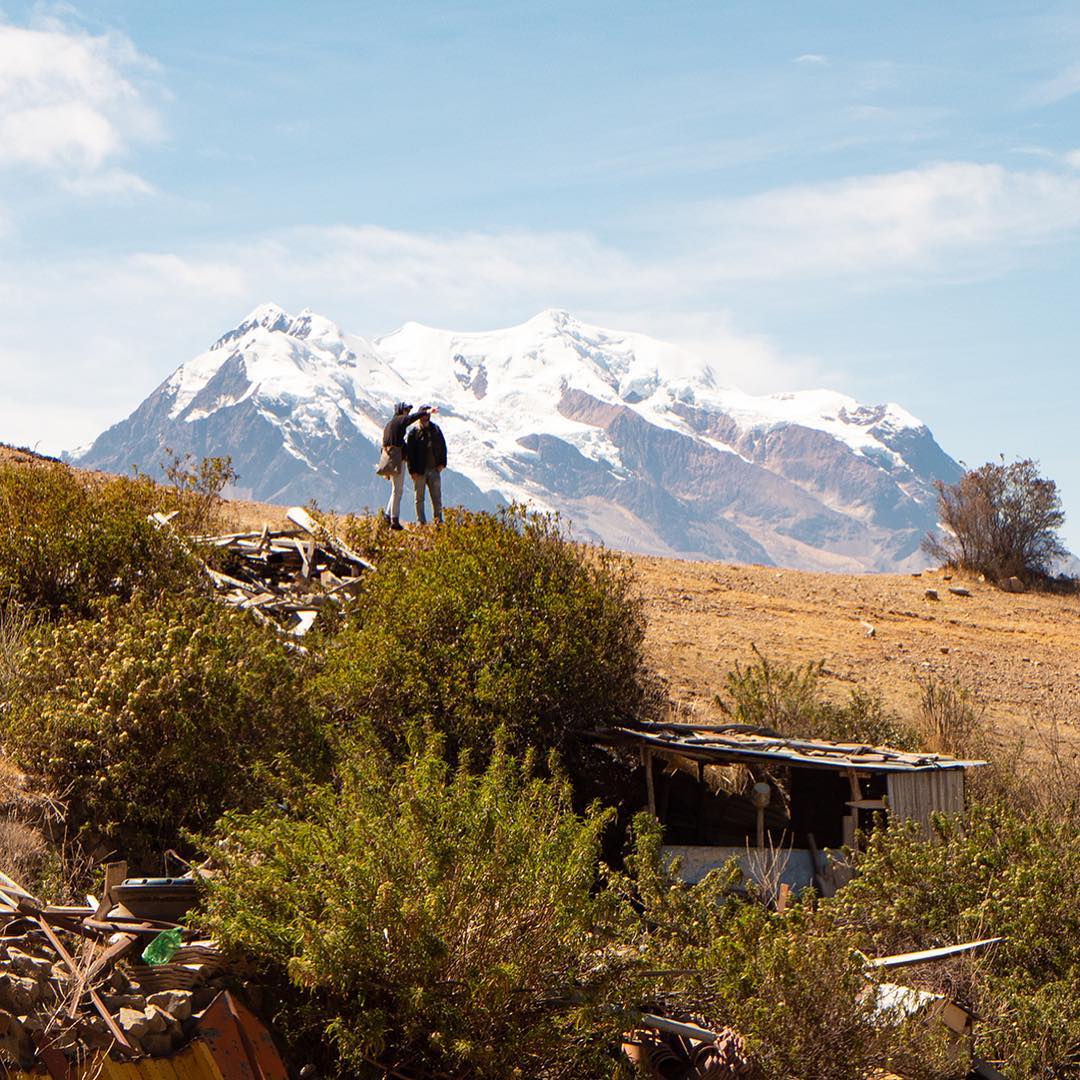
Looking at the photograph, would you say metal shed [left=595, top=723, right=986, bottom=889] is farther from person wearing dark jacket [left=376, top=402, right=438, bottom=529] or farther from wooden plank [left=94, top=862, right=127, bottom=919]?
person wearing dark jacket [left=376, top=402, right=438, bottom=529]

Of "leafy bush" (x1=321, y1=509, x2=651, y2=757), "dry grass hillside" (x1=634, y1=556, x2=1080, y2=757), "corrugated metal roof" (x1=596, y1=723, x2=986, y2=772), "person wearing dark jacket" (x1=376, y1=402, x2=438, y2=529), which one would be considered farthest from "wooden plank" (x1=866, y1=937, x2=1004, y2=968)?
"person wearing dark jacket" (x1=376, y1=402, x2=438, y2=529)

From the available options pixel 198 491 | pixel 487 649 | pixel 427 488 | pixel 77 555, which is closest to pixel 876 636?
pixel 427 488

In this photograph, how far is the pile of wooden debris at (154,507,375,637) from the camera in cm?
1338

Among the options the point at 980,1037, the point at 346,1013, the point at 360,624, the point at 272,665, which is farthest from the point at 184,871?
the point at 980,1037

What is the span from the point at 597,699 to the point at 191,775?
13.4 ft

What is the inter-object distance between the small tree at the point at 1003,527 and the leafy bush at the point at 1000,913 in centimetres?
2125

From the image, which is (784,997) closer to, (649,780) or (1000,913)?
(1000,913)

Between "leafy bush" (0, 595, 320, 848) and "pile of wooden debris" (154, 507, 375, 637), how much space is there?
3.41m

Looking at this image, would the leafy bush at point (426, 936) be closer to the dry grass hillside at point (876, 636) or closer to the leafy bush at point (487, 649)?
the leafy bush at point (487, 649)

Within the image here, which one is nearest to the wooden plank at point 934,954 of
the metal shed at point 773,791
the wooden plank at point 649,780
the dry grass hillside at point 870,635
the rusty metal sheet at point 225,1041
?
the metal shed at point 773,791

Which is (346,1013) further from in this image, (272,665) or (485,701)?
(485,701)

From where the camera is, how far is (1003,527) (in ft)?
98.7

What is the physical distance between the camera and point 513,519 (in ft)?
44.7

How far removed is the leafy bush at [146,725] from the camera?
8445 mm
